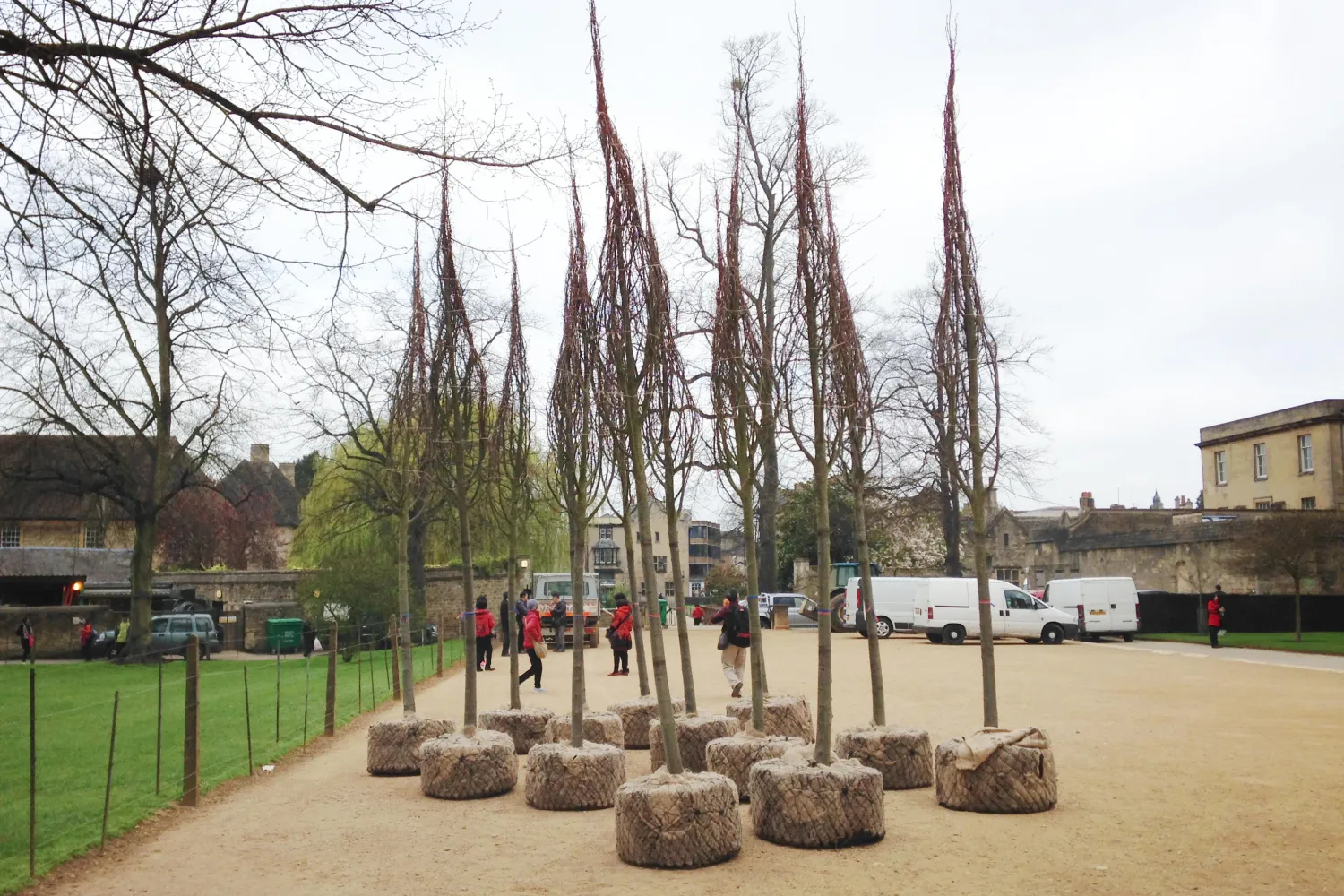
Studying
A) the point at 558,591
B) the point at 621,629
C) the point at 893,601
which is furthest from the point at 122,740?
the point at 893,601

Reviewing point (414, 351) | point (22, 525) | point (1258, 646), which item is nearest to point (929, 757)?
point (414, 351)

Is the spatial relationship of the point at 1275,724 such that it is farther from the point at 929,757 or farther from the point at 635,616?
the point at 635,616

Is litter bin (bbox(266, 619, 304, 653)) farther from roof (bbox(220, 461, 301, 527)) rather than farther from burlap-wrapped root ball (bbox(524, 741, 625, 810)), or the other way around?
roof (bbox(220, 461, 301, 527))

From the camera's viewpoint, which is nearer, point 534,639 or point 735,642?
point 735,642

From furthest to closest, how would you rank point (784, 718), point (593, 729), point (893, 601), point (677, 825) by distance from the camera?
1. point (893, 601)
2. point (784, 718)
3. point (593, 729)
4. point (677, 825)

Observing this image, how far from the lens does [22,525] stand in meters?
58.9

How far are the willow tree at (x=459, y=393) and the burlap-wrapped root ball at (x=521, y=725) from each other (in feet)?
1.08

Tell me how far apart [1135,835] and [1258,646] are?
27.3 metres

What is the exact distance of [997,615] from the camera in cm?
3506

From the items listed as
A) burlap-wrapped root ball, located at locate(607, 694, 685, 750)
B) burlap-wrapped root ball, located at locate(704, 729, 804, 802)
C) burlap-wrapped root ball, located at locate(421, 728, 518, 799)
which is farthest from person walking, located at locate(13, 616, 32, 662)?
burlap-wrapped root ball, located at locate(704, 729, 804, 802)

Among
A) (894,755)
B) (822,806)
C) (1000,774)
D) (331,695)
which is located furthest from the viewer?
(331,695)

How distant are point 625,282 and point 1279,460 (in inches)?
1968

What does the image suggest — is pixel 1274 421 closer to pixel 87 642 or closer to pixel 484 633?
pixel 484 633

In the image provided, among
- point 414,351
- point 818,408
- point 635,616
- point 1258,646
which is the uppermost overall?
point 414,351
